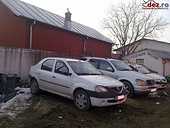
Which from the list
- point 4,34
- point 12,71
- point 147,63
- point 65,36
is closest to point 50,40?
point 65,36

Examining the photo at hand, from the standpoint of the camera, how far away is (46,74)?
10773mm

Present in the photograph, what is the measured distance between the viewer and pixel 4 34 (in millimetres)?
20500

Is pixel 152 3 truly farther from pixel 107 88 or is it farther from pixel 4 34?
pixel 107 88

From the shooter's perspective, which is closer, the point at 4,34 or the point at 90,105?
the point at 90,105

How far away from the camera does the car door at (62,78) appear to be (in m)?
9.84

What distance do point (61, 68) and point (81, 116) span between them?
2278 millimetres

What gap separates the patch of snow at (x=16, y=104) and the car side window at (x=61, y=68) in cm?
149

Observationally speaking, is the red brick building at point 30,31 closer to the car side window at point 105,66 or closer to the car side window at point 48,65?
the car side window at point 105,66

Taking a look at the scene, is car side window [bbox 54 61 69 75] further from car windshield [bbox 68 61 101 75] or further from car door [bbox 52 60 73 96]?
car windshield [bbox 68 61 101 75]

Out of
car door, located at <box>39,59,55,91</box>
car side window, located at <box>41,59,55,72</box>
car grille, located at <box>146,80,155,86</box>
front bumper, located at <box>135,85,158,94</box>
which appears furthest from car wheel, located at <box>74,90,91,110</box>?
car grille, located at <box>146,80,155,86</box>

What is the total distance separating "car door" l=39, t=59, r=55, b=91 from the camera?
1061 centimetres

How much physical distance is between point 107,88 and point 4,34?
522 inches

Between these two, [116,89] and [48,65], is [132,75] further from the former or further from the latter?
[48,65]

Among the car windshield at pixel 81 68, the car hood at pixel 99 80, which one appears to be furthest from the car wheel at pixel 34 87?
the car hood at pixel 99 80
